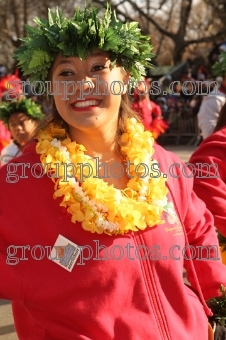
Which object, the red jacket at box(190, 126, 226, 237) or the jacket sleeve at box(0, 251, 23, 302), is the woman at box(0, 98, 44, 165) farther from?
the jacket sleeve at box(0, 251, 23, 302)

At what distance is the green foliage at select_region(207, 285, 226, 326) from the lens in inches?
124

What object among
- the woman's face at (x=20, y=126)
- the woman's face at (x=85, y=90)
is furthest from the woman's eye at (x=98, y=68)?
the woman's face at (x=20, y=126)

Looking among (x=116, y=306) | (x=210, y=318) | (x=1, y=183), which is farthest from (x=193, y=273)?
(x=1, y=183)

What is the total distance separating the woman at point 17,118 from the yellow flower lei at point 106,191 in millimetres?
3551

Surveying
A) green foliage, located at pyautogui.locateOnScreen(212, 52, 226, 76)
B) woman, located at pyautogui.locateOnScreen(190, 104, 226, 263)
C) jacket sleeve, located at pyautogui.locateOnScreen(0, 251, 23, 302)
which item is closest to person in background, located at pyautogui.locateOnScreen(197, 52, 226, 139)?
green foliage, located at pyautogui.locateOnScreen(212, 52, 226, 76)

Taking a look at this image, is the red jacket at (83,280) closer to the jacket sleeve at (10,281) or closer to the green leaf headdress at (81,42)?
the jacket sleeve at (10,281)

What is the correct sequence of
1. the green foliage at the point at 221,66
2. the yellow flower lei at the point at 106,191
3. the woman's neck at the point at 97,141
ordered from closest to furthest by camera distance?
the yellow flower lei at the point at 106,191, the woman's neck at the point at 97,141, the green foliage at the point at 221,66

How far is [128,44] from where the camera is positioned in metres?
2.94

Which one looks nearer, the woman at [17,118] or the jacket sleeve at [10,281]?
the jacket sleeve at [10,281]

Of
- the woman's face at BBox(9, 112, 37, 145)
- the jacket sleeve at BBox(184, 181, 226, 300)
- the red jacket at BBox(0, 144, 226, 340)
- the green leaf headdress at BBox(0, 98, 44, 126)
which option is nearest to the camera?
the red jacket at BBox(0, 144, 226, 340)

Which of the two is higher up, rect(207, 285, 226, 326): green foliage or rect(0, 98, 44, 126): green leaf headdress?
rect(0, 98, 44, 126): green leaf headdress

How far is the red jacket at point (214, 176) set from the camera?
386cm

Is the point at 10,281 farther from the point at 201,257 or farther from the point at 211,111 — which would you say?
the point at 211,111

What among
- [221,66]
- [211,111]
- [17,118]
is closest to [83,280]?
[221,66]
